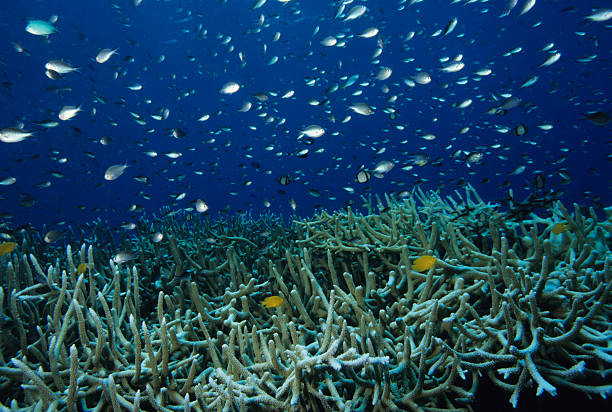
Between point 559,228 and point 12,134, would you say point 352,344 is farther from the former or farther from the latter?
point 12,134

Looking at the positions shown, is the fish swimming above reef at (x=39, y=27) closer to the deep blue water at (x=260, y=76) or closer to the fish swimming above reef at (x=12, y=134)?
the fish swimming above reef at (x=12, y=134)

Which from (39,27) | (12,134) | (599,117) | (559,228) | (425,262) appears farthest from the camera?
(39,27)

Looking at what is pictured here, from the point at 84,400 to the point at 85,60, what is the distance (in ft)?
156

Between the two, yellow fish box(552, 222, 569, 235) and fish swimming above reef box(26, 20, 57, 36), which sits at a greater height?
fish swimming above reef box(26, 20, 57, 36)

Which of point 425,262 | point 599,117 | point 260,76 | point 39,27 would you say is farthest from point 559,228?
point 260,76

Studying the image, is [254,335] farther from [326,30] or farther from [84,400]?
[326,30]

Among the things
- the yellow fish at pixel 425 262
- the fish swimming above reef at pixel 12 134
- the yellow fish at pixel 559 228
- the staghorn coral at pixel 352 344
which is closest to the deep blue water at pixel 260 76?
the fish swimming above reef at pixel 12 134

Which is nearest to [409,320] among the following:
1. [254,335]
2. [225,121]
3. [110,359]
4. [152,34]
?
[254,335]

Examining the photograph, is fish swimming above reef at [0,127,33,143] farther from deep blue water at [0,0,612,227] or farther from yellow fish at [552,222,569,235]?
deep blue water at [0,0,612,227]

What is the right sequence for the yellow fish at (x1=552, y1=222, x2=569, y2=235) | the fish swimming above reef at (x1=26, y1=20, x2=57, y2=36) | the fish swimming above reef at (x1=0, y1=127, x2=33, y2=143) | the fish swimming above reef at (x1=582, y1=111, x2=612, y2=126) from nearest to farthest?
the yellow fish at (x1=552, y1=222, x2=569, y2=235)
the fish swimming above reef at (x1=0, y1=127, x2=33, y2=143)
the fish swimming above reef at (x1=582, y1=111, x2=612, y2=126)
the fish swimming above reef at (x1=26, y1=20, x2=57, y2=36)

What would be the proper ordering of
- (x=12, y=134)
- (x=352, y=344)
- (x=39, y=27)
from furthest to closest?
(x=39, y=27) → (x=12, y=134) → (x=352, y=344)

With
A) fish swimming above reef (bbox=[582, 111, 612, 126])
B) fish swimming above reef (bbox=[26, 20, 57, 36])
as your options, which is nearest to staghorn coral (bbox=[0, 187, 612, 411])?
fish swimming above reef (bbox=[582, 111, 612, 126])

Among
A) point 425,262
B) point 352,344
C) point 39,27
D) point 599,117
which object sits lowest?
point 599,117

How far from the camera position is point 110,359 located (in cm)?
242
